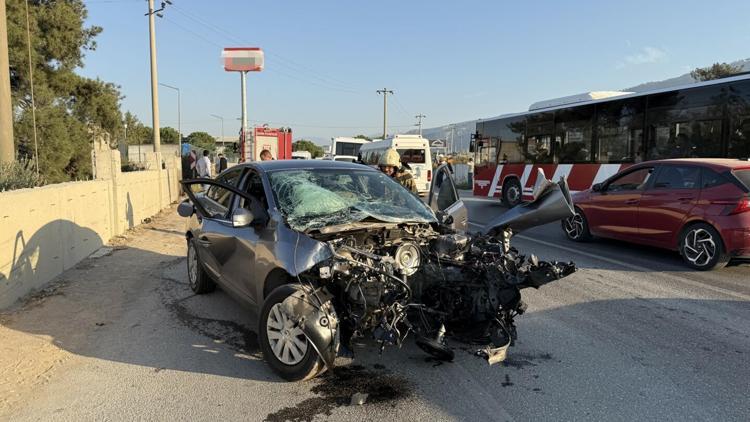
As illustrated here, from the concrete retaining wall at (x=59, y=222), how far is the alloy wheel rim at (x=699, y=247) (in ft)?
29.0

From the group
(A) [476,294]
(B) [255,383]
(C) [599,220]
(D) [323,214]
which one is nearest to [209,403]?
(B) [255,383]

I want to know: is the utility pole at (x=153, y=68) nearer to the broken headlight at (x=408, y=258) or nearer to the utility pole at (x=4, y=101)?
the utility pole at (x=4, y=101)

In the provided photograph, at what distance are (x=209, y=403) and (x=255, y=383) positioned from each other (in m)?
0.39

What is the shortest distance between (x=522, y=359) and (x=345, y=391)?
1487 millimetres

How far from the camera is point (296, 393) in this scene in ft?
12.1

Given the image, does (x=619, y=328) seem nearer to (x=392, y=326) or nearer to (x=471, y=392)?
(x=471, y=392)

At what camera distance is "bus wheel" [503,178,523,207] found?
17.1 m

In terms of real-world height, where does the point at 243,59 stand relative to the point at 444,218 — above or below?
above

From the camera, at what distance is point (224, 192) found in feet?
18.9

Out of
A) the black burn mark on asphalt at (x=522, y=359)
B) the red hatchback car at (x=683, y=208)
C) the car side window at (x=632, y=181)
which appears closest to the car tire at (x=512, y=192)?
the red hatchback car at (x=683, y=208)

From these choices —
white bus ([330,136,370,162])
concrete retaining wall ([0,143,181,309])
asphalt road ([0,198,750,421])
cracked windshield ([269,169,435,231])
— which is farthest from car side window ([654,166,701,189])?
white bus ([330,136,370,162])

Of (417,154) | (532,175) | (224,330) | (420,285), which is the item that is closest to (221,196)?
(224,330)

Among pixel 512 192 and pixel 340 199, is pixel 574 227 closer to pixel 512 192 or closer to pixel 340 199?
pixel 340 199

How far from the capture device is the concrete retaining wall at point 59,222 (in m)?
5.80
